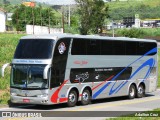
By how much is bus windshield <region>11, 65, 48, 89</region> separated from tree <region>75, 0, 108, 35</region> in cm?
4316

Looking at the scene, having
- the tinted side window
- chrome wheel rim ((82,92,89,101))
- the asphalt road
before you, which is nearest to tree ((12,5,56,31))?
chrome wheel rim ((82,92,89,101))

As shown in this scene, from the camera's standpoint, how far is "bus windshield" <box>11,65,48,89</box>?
826 inches

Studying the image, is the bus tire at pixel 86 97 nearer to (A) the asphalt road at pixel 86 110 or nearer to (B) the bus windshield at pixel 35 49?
(A) the asphalt road at pixel 86 110

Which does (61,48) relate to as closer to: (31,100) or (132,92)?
(31,100)

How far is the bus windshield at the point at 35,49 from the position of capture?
69.8ft

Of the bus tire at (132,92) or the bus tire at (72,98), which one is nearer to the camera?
the bus tire at (72,98)

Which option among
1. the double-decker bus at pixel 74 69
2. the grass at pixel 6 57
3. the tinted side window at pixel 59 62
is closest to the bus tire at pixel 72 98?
the double-decker bus at pixel 74 69

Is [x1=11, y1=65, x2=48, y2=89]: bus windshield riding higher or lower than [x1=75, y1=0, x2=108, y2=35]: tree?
lower

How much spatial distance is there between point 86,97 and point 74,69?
69.3 inches

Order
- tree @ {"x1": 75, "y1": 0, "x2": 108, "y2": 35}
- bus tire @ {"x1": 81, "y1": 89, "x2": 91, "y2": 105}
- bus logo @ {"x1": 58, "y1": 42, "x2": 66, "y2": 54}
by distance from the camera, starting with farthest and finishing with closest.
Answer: tree @ {"x1": 75, "y1": 0, "x2": 108, "y2": 35} < bus tire @ {"x1": 81, "y1": 89, "x2": 91, "y2": 105} < bus logo @ {"x1": 58, "y1": 42, "x2": 66, "y2": 54}

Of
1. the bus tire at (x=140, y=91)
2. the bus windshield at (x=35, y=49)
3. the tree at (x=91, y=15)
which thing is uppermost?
the tree at (x=91, y=15)

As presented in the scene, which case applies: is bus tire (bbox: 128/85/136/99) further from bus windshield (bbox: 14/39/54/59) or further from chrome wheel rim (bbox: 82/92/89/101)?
bus windshield (bbox: 14/39/54/59)

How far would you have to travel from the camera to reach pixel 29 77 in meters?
21.2

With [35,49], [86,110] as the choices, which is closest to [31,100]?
[35,49]
